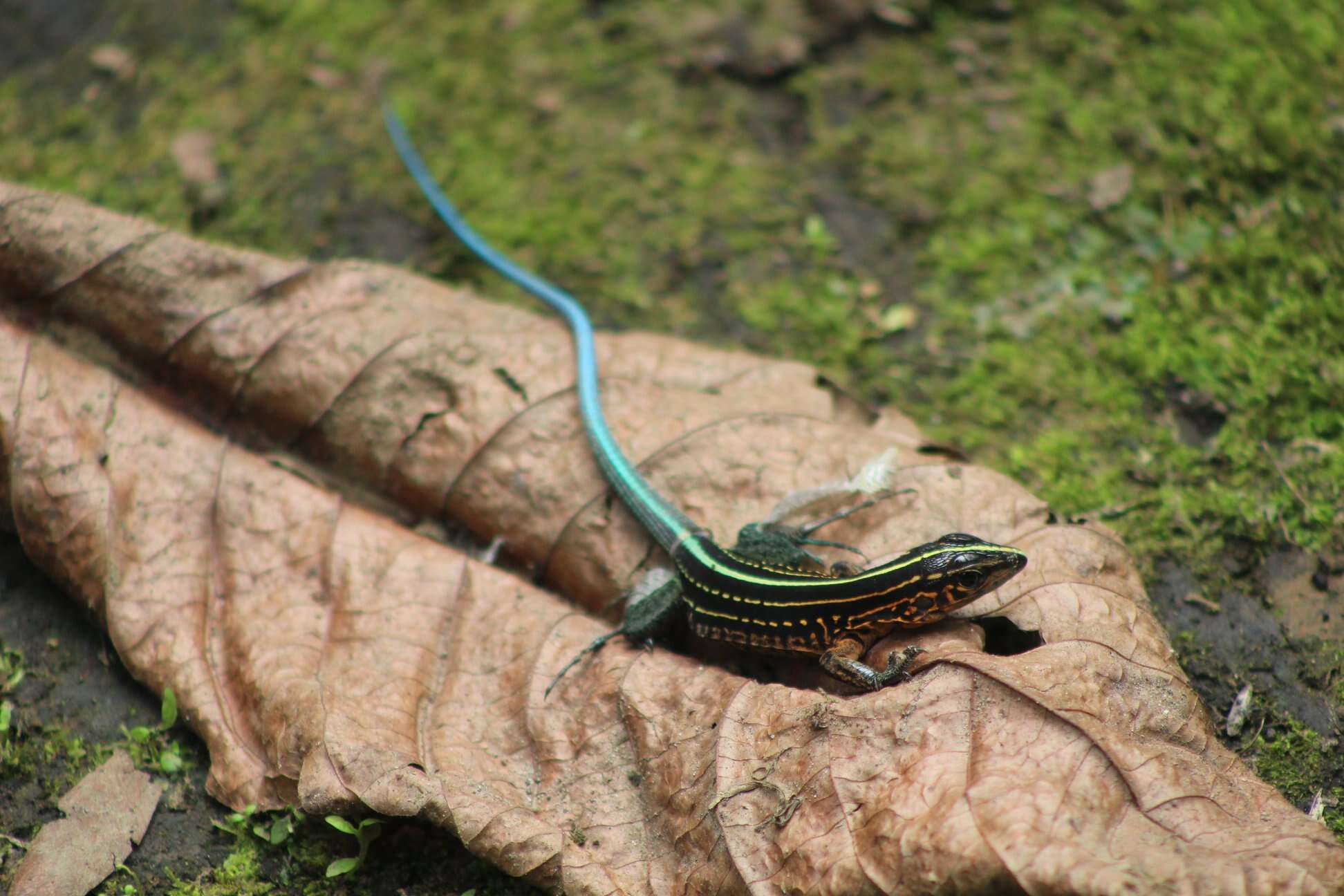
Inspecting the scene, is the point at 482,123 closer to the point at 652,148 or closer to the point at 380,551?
the point at 652,148

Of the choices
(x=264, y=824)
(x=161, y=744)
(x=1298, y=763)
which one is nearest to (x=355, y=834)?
(x=264, y=824)

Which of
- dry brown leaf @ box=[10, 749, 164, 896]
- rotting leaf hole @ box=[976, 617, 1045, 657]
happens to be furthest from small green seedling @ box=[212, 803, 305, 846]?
rotting leaf hole @ box=[976, 617, 1045, 657]

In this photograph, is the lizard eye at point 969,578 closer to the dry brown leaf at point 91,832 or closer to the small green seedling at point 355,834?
the small green seedling at point 355,834

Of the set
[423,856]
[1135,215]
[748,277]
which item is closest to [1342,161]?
[1135,215]

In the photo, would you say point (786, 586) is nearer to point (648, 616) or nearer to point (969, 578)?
point (648, 616)

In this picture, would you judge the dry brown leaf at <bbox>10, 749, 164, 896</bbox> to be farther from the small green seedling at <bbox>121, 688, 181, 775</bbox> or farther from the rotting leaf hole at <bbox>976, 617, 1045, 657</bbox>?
the rotting leaf hole at <bbox>976, 617, 1045, 657</bbox>

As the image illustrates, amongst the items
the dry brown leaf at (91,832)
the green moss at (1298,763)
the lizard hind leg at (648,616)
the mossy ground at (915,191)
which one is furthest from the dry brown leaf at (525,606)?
the mossy ground at (915,191)
